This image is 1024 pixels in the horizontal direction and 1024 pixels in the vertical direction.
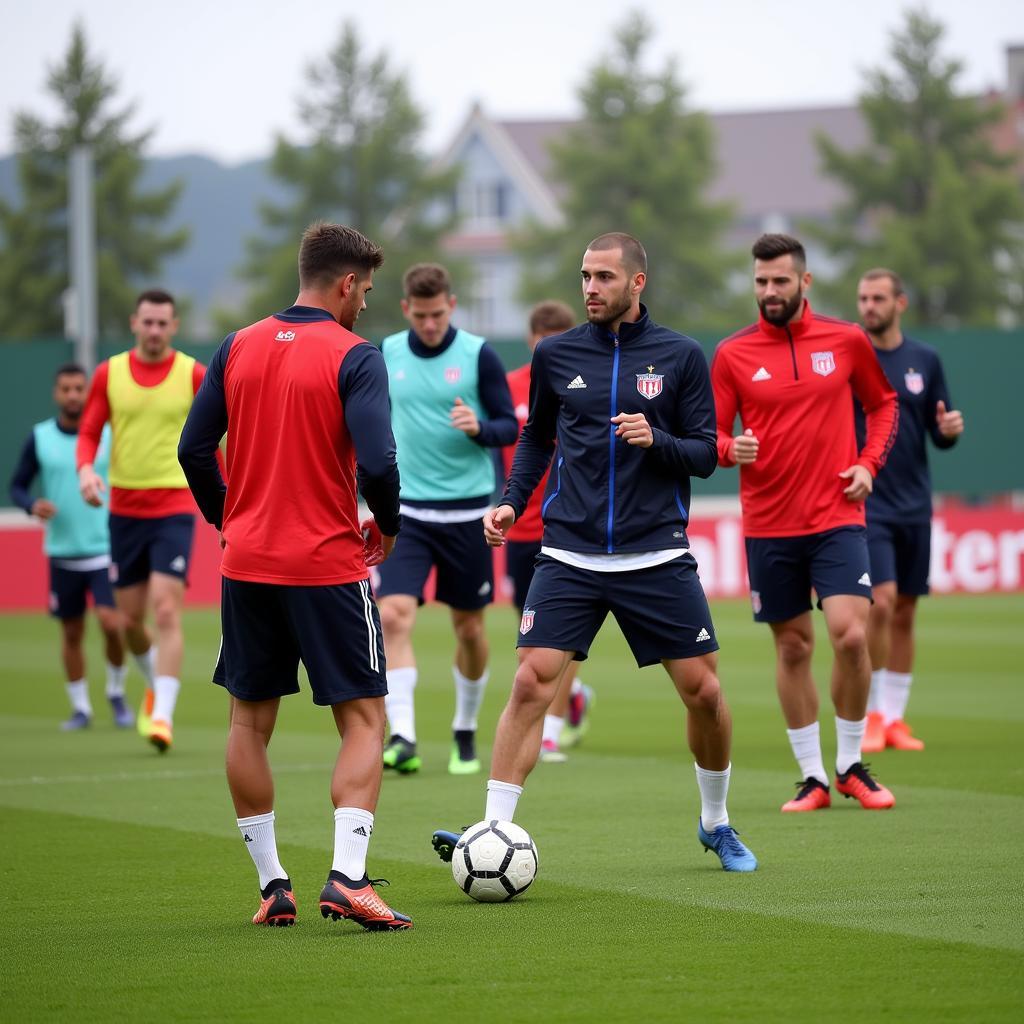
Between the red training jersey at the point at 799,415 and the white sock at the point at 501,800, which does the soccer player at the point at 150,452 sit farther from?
the white sock at the point at 501,800

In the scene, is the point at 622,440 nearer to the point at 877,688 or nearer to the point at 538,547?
the point at 538,547

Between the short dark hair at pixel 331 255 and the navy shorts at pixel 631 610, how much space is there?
1.38 meters

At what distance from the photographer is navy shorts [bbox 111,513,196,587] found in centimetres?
1165

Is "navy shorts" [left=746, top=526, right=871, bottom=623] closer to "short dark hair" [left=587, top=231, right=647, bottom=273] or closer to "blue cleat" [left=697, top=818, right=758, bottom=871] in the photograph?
"blue cleat" [left=697, top=818, right=758, bottom=871]

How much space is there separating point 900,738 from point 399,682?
3.03 m

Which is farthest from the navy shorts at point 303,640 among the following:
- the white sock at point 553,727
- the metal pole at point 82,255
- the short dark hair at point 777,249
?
the metal pole at point 82,255

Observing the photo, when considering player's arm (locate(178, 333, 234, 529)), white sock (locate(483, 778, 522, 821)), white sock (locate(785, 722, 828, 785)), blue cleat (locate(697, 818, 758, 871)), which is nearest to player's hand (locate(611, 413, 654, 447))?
white sock (locate(483, 778, 522, 821))

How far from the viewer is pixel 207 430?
6.49 meters

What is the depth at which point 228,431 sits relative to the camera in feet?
21.2

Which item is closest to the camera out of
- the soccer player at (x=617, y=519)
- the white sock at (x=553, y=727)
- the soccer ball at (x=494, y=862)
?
the soccer ball at (x=494, y=862)

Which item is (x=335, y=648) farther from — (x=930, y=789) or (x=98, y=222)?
(x=98, y=222)

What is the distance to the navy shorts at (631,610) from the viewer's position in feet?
23.1

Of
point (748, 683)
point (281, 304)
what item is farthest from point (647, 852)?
point (281, 304)

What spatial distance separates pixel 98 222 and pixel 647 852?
2064 inches
